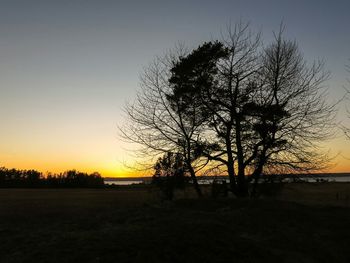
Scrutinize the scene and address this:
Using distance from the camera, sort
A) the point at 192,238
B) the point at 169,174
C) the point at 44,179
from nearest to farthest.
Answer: the point at 192,238 → the point at 169,174 → the point at 44,179

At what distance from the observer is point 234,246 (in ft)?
34.1

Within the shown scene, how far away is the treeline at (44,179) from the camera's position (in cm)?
12444

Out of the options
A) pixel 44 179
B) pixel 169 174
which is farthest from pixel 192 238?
pixel 44 179

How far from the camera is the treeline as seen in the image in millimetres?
124438

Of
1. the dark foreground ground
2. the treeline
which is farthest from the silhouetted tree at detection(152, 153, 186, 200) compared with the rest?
the treeline

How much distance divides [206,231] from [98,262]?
3.78 m

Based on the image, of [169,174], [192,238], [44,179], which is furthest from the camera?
[44,179]

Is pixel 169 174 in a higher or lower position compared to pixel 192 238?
higher

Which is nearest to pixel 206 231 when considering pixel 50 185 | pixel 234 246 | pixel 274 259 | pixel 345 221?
pixel 234 246

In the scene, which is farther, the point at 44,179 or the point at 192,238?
the point at 44,179

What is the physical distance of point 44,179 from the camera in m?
127

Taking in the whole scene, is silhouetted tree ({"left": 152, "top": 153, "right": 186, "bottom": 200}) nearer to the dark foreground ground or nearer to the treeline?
the dark foreground ground

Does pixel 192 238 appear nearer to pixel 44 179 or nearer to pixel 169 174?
pixel 169 174

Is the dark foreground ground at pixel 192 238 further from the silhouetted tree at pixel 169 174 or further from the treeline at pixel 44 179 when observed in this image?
the treeline at pixel 44 179
